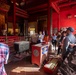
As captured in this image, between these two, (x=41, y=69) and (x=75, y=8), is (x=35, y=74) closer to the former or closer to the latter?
(x=41, y=69)

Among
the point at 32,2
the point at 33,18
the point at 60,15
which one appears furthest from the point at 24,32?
the point at 60,15

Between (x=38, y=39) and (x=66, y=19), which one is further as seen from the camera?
(x=66, y=19)

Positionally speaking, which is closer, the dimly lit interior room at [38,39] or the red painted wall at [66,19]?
the dimly lit interior room at [38,39]

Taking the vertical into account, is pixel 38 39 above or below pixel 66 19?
below

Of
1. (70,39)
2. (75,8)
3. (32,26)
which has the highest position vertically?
(75,8)

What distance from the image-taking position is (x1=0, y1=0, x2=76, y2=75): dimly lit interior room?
2.91 meters

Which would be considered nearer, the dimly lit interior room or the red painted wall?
the dimly lit interior room

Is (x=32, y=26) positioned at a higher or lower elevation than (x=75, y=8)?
lower

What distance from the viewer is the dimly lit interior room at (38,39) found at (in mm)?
2908

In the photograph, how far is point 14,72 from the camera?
2.97 m

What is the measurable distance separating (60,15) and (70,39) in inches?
280

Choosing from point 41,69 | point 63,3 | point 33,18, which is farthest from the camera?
point 33,18

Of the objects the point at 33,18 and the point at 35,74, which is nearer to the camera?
the point at 35,74

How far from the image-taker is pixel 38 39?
19.3ft
